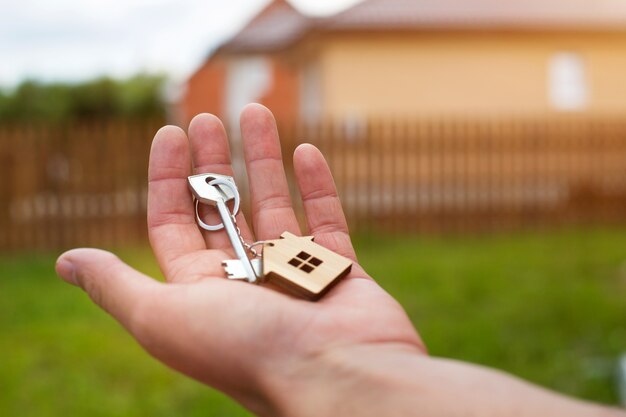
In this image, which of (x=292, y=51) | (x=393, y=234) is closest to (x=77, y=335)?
(x=393, y=234)

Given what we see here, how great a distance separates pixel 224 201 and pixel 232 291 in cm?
34

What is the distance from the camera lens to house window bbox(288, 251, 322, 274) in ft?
5.18

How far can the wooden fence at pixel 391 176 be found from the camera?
8.02 metres

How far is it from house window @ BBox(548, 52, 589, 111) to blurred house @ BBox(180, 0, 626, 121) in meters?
0.02

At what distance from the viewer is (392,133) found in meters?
9.24

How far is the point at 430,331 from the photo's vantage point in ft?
14.5

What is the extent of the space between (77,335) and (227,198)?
3124 millimetres

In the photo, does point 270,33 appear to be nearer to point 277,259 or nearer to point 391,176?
point 391,176

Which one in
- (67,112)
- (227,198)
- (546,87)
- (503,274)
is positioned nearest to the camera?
(227,198)

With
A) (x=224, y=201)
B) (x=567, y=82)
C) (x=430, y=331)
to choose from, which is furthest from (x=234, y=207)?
(x=567, y=82)

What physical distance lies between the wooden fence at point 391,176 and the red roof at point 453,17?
2829mm

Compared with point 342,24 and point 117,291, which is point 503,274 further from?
point 342,24

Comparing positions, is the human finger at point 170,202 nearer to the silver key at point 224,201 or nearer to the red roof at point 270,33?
the silver key at point 224,201

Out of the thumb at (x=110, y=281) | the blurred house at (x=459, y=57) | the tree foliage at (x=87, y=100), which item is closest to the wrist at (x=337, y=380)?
the thumb at (x=110, y=281)
